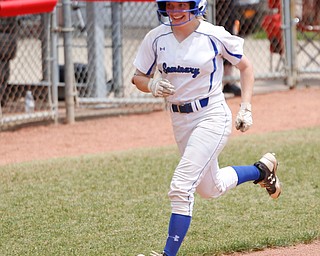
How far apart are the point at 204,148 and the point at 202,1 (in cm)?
80

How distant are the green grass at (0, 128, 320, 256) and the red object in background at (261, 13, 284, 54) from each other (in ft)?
13.4

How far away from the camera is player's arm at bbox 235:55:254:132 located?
4.70 m

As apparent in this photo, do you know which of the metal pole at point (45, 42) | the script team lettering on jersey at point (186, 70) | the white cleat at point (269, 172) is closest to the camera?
the script team lettering on jersey at point (186, 70)

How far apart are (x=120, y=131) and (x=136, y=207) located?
328 cm

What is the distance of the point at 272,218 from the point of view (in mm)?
5703

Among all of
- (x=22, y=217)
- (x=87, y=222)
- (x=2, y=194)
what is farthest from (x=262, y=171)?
(x=2, y=194)

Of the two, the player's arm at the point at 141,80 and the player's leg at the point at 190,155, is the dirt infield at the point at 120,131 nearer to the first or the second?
the player's arm at the point at 141,80

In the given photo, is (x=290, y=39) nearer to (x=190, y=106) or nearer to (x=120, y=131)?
(x=120, y=131)

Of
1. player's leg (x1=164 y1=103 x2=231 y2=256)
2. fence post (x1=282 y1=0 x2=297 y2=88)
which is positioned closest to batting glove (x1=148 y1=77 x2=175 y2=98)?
player's leg (x1=164 y1=103 x2=231 y2=256)

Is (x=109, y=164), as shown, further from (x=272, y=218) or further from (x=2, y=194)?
(x=272, y=218)

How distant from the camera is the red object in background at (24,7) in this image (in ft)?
28.2

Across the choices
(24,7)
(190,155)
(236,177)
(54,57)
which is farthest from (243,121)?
(54,57)

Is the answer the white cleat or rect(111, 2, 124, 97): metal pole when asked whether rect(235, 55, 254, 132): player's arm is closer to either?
the white cleat

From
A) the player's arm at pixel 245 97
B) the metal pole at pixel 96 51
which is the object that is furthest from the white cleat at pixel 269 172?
the metal pole at pixel 96 51
